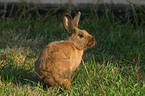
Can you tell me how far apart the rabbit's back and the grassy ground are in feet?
0.76

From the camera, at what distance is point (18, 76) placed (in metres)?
3.71

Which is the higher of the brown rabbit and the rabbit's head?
the rabbit's head

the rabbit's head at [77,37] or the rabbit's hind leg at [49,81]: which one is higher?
the rabbit's head at [77,37]

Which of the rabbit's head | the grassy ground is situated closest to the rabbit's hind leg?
the grassy ground

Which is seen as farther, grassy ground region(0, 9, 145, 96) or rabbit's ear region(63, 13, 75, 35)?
rabbit's ear region(63, 13, 75, 35)

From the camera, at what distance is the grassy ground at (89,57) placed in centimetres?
317

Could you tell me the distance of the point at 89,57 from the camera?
4547mm

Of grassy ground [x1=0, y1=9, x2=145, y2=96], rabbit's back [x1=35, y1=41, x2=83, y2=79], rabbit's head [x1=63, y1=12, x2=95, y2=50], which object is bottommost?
grassy ground [x1=0, y1=9, x2=145, y2=96]

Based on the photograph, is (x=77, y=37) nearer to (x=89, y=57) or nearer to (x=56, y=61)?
(x=56, y=61)

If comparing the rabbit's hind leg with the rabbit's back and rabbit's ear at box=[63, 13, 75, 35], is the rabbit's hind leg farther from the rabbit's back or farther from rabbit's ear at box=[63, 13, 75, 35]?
rabbit's ear at box=[63, 13, 75, 35]

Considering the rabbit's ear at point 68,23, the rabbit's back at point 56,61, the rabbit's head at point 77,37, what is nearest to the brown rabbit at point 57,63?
A: the rabbit's back at point 56,61

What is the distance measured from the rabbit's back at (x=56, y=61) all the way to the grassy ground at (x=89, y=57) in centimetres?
23

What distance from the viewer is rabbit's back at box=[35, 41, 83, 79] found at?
314cm

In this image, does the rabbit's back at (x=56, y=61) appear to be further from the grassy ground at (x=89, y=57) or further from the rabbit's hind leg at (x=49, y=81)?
the grassy ground at (x=89, y=57)
